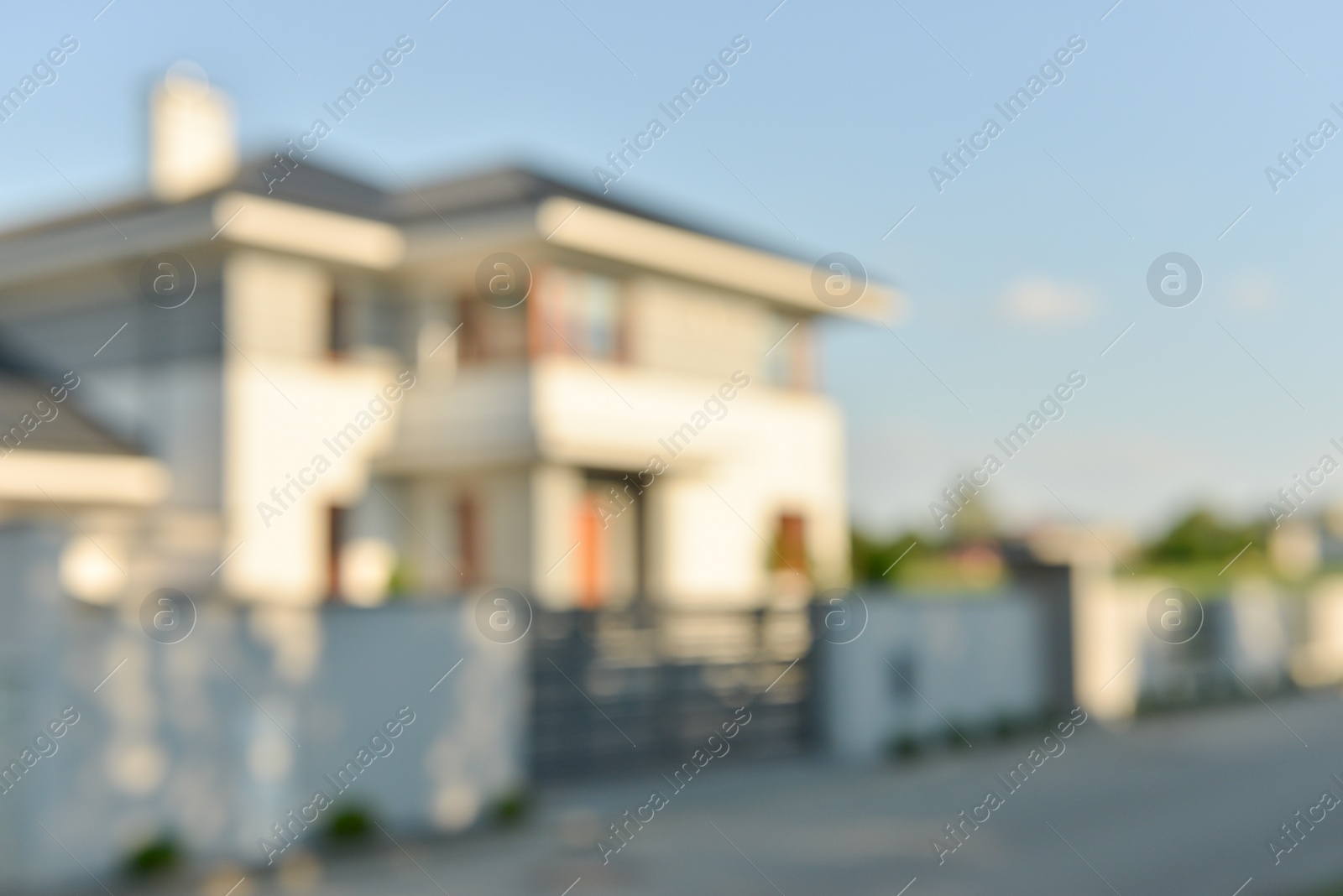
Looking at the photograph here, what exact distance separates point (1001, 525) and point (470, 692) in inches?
1715

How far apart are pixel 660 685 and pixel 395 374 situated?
8.32 metres

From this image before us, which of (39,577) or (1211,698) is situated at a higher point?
(39,577)

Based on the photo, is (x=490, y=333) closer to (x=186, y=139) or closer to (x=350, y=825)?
(x=186, y=139)

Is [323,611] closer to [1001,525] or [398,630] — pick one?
[398,630]

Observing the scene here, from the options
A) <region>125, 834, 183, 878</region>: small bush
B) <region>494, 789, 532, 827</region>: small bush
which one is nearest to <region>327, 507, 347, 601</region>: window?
<region>494, 789, 532, 827</region>: small bush

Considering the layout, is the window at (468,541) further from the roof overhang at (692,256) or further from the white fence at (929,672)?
the white fence at (929,672)

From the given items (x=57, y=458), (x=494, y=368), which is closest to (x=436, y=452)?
(x=494, y=368)

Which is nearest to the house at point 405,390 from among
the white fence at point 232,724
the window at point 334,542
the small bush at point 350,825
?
the window at point 334,542

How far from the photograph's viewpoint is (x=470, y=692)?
10.1 m

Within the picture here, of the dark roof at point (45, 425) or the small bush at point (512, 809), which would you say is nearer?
the small bush at point (512, 809)

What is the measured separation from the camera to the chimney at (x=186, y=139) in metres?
19.4

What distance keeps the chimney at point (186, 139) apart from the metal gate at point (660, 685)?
10483 millimetres

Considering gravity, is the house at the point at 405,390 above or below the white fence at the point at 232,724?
above

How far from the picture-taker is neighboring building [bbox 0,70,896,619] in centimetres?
1720
